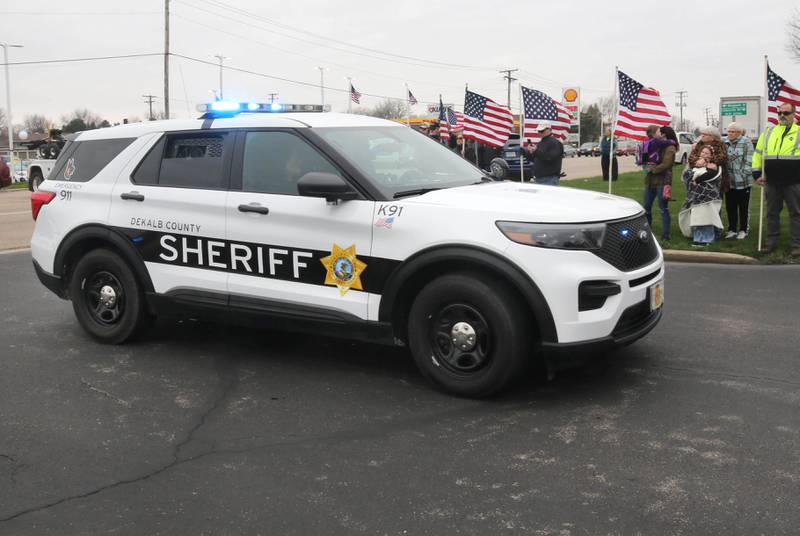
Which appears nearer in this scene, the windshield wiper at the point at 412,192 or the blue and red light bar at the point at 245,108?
the windshield wiper at the point at 412,192

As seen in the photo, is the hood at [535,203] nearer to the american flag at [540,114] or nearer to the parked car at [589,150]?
the american flag at [540,114]

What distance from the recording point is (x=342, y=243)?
4.98 m

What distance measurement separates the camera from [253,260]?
5.34 meters

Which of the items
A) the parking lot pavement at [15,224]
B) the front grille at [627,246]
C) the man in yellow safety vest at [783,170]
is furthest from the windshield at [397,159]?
the parking lot pavement at [15,224]

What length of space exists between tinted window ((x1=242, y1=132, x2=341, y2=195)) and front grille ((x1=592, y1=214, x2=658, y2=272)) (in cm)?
178

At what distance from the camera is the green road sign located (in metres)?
37.7

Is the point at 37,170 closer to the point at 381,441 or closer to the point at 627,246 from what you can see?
the point at 381,441

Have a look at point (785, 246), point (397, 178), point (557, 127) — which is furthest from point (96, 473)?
point (557, 127)

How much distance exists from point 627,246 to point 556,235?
0.54 m

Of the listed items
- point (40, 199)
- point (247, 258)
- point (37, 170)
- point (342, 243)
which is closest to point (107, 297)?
point (40, 199)

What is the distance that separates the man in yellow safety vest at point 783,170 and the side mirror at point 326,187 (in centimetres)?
675

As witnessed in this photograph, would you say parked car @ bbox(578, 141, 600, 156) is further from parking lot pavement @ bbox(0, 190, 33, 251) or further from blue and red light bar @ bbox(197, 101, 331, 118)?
blue and red light bar @ bbox(197, 101, 331, 118)

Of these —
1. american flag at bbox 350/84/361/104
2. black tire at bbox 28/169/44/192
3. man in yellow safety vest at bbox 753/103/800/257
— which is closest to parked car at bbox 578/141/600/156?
american flag at bbox 350/84/361/104

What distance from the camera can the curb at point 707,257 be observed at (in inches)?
384
